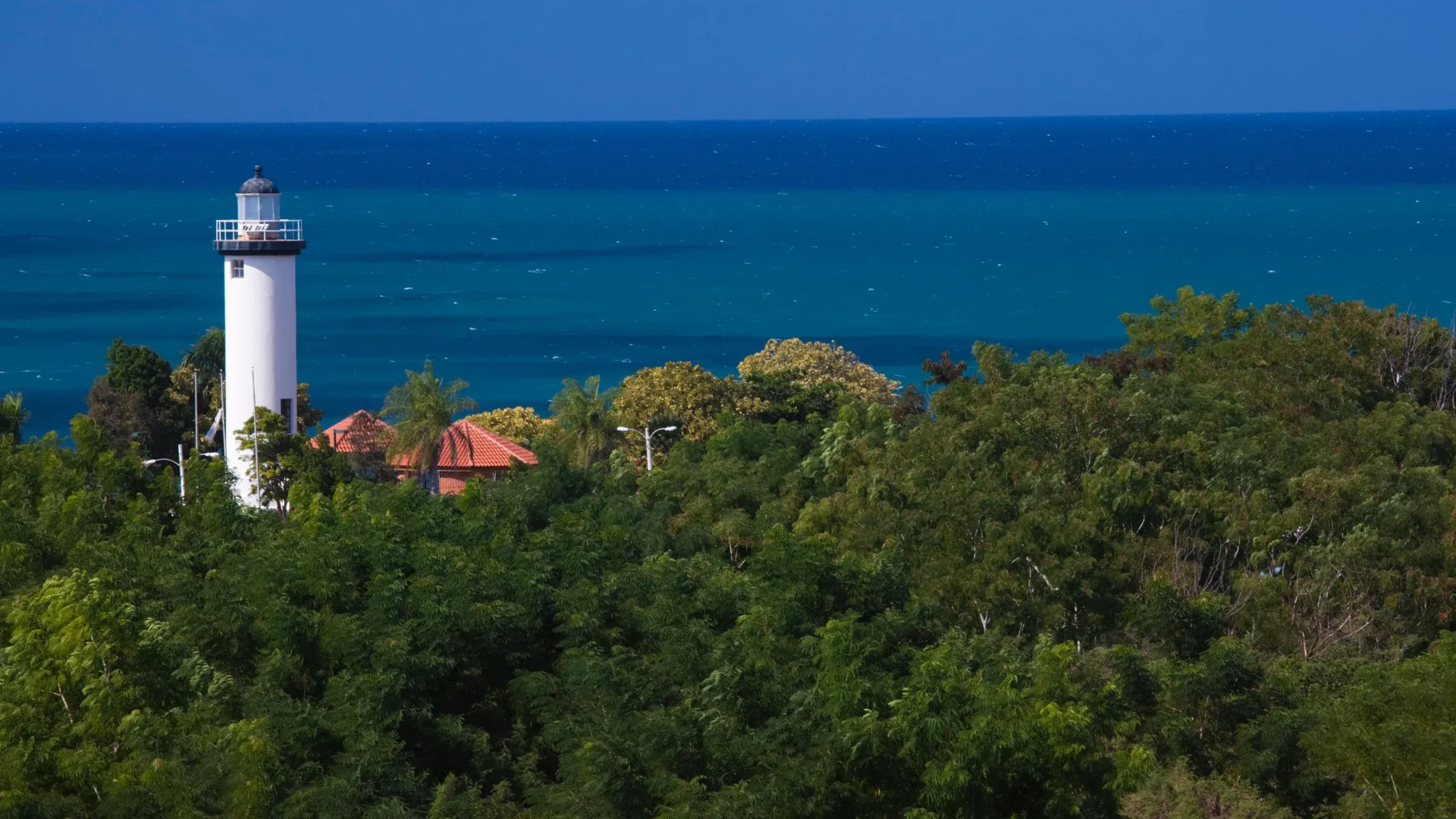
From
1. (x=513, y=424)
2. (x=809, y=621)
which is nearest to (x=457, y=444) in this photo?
(x=513, y=424)

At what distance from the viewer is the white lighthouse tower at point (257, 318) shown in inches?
1764

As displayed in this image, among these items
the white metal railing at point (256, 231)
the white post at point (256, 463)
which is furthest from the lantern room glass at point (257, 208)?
the white post at point (256, 463)

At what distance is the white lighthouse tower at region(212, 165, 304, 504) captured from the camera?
44.8 meters

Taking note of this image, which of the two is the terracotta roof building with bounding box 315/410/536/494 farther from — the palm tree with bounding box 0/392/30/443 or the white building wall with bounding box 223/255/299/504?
the palm tree with bounding box 0/392/30/443

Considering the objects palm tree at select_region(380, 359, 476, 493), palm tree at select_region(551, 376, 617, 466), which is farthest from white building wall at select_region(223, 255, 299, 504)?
palm tree at select_region(551, 376, 617, 466)

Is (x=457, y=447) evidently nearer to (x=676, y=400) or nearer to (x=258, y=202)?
(x=676, y=400)

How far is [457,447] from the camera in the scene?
187 feet

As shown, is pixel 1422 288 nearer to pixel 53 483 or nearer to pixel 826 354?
pixel 826 354

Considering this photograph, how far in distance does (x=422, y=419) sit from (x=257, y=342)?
4.30 meters

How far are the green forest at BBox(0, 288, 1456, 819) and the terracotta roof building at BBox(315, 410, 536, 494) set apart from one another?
7472mm

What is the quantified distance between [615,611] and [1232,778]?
877 cm

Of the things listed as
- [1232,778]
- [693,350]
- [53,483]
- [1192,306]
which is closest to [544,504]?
[53,483]

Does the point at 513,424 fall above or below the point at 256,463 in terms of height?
above

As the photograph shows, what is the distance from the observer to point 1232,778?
80.6 feet
